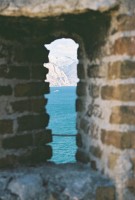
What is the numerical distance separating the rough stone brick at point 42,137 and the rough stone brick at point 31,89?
0.26m

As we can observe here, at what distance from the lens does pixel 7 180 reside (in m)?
2.62

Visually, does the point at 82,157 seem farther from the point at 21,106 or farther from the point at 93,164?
the point at 21,106

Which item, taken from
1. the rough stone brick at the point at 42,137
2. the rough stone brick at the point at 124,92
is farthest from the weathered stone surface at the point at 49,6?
the rough stone brick at the point at 42,137

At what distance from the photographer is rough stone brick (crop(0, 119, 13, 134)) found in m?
2.77

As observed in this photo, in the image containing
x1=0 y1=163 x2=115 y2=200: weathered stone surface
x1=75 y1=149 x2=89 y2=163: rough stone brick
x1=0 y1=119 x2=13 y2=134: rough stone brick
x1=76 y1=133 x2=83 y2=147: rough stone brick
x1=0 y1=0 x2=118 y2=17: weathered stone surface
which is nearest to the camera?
x1=0 y1=0 x2=118 y2=17: weathered stone surface

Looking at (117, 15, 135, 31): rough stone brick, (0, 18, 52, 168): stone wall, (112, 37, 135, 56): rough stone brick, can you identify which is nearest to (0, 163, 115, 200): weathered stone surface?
(0, 18, 52, 168): stone wall

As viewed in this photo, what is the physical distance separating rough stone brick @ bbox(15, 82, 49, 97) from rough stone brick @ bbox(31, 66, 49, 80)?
0.04 metres

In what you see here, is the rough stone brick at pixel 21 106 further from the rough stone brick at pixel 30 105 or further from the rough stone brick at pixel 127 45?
the rough stone brick at pixel 127 45

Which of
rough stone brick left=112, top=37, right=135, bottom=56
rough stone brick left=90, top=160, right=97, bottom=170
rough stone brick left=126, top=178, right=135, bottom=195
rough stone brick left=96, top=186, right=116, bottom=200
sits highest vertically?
rough stone brick left=112, top=37, right=135, bottom=56

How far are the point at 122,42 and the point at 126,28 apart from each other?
0.07m

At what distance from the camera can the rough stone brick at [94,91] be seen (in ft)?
8.81

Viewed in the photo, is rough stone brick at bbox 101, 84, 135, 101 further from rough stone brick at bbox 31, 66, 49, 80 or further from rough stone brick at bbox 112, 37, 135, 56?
rough stone brick at bbox 31, 66, 49, 80

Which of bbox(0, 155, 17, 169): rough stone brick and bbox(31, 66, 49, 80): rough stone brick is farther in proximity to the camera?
bbox(31, 66, 49, 80): rough stone brick

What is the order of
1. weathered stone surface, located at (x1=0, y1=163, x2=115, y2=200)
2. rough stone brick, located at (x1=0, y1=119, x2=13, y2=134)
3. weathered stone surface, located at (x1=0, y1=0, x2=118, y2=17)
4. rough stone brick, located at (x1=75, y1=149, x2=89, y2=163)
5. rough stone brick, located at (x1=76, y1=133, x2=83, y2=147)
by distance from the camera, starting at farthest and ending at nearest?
rough stone brick, located at (x1=76, y1=133, x2=83, y2=147)
rough stone brick, located at (x1=75, y1=149, x2=89, y2=163)
rough stone brick, located at (x1=0, y1=119, x2=13, y2=134)
weathered stone surface, located at (x1=0, y1=163, x2=115, y2=200)
weathered stone surface, located at (x1=0, y1=0, x2=118, y2=17)
